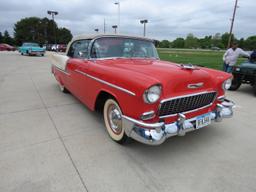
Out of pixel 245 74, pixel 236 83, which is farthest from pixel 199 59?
pixel 245 74

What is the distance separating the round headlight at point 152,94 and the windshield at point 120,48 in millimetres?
1559

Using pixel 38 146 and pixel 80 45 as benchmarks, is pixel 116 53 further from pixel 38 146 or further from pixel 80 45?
pixel 38 146

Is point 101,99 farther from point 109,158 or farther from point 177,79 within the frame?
point 177,79

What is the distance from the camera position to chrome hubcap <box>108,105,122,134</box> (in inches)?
115

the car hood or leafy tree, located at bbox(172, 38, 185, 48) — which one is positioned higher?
leafy tree, located at bbox(172, 38, 185, 48)

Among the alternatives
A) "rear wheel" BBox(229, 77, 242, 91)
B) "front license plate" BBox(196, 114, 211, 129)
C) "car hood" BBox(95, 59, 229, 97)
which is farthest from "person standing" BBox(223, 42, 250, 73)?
"front license plate" BBox(196, 114, 211, 129)

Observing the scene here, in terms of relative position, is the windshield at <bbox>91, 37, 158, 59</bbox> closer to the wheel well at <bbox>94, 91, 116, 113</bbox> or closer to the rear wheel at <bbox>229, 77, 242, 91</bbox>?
the wheel well at <bbox>94, 91, 116, 113</bbox>

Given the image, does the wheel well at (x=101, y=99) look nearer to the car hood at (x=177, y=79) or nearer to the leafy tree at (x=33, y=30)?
the car hood at (x=177, y=79)

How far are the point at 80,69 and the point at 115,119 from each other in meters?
1.38

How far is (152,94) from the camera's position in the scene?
2277 mm

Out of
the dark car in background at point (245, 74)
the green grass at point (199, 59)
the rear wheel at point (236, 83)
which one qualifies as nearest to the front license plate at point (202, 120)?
the dark car in background at point (245, 74)

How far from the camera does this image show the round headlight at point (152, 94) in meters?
2.25

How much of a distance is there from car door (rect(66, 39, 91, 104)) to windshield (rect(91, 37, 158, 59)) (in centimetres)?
29

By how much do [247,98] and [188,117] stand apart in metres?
4.15
